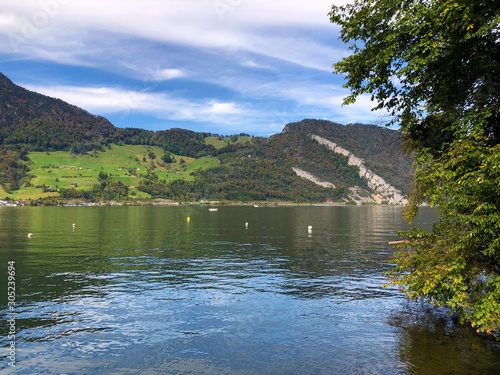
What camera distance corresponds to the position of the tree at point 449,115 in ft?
57.7

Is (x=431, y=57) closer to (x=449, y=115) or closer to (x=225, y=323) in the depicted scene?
(x=449, y=115)

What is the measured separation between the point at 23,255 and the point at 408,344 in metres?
52.7

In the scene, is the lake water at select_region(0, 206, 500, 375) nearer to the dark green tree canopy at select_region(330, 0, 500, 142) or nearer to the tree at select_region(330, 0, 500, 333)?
the tree at select_region(330, 0, 500, 333)

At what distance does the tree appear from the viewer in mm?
17594

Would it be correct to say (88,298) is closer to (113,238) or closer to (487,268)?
(487,268)

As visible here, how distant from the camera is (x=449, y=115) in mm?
21188

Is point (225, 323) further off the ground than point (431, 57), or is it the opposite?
point (431, 57)

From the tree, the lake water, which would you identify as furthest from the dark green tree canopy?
the lake water

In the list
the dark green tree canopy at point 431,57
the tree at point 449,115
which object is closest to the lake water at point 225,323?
the tree at point 449,115

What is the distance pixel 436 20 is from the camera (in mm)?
18156

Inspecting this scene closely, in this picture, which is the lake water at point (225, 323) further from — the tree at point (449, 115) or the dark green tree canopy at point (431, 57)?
the dark green tree canopy at point (431, 57)

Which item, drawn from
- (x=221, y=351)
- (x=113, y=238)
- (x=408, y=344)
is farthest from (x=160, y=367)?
(x=113, y=238)

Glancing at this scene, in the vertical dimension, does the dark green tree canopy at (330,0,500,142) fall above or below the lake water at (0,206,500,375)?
above

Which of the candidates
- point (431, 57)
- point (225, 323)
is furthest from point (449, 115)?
point (225, 323)
